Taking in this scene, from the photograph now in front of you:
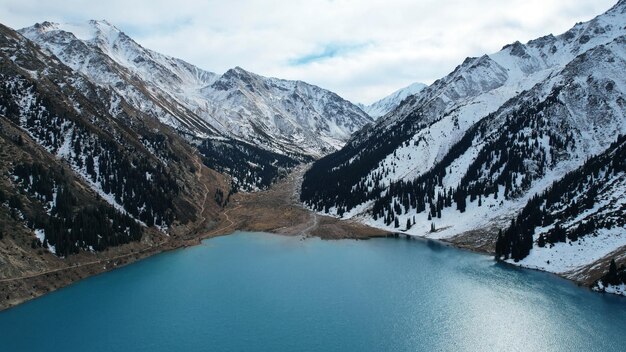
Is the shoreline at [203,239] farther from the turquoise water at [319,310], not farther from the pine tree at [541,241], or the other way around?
the pine tree at [541,241]

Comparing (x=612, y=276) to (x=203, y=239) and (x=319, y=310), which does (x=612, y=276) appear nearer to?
(x=319, y=310)

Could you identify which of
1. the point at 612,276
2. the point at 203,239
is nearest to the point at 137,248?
the point at 203,239

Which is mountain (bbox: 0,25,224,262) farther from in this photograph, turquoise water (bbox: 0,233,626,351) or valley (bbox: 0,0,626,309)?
turquoise water (bbox: 0,233,626,351)

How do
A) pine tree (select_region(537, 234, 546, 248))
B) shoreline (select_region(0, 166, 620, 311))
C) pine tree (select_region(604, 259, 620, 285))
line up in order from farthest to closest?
pine tree (select_region(537, 234, 546, 248))
shoreline (select_region(0, 166, 620, 311))
pine tree (select_region(604, 259, 620, 285))

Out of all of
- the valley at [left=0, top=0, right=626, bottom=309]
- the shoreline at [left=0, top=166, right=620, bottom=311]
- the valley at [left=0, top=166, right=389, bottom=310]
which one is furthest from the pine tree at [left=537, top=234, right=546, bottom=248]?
the valley at [left=0, top=166, right=389, bottom=310]

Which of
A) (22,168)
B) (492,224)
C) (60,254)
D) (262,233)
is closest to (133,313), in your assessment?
(60,254)

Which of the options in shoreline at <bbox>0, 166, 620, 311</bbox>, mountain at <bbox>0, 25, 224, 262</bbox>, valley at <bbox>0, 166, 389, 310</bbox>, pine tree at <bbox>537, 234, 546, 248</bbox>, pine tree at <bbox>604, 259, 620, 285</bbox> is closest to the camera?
pine tree at <bbox>604, 259, 620, 285</bbox>
